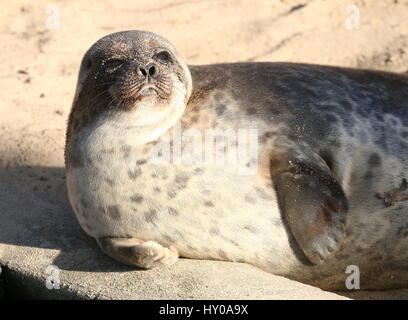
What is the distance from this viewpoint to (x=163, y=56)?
11.5ft

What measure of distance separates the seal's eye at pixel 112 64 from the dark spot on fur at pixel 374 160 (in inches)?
45.2

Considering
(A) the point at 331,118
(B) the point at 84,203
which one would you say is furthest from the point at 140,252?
(A) the point at 331,118

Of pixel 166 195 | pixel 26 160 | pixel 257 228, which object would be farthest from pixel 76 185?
pixel 26 160

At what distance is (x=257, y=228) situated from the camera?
3.25 m

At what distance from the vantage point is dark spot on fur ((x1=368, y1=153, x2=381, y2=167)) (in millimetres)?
3475

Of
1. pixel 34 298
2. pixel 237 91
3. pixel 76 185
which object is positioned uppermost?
pixel 237 91

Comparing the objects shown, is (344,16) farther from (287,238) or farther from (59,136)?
(287,238)

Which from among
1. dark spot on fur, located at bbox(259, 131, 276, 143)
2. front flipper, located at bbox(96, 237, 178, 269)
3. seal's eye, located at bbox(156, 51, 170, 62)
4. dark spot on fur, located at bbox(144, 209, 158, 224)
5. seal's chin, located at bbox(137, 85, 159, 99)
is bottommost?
front flipper, located at bbox(96, 237, 178, 269)

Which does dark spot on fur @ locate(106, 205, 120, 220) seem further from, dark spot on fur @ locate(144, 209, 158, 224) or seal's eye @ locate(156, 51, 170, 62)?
seal's eye @ locate(156, 51, 170, 62)

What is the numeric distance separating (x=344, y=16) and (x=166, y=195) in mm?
3629

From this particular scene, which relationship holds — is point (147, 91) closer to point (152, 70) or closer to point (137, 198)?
point (152, 70)

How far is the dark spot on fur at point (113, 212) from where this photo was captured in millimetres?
3256

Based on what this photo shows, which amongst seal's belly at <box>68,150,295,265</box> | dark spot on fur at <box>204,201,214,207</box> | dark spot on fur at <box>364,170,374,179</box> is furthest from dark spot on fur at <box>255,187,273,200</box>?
dark spot on fur at <box>364,170,374,179</box>

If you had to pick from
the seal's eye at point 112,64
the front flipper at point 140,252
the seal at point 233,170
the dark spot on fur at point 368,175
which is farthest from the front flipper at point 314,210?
the seal's eye at point 112,64
